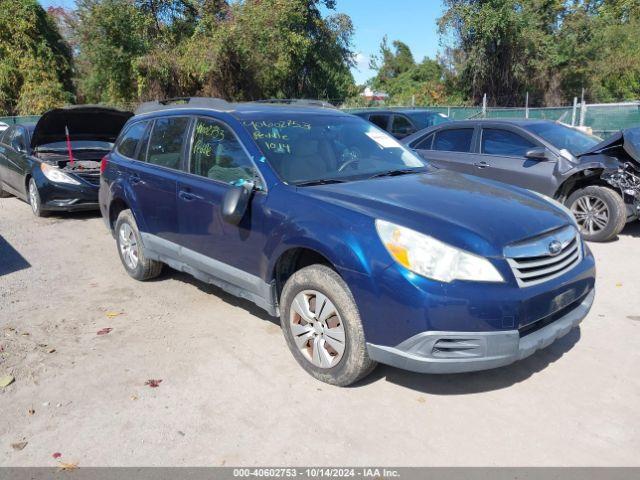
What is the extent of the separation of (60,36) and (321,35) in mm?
18580

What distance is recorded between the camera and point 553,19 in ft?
107

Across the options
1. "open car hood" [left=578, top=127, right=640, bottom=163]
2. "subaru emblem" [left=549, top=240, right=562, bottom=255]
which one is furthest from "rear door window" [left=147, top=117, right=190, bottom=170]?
"open car hood" [left=578, top=127, right=640, bottom=163]

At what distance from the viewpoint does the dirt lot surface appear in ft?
9.50

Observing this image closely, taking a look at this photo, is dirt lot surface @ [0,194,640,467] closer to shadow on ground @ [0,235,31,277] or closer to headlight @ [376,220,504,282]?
headlight @ [376,220,504,282]

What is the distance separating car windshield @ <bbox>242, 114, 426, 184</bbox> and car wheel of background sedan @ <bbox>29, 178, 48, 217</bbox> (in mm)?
6003

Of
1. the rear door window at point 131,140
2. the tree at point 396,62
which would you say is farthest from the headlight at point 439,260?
the tree at point 396,62

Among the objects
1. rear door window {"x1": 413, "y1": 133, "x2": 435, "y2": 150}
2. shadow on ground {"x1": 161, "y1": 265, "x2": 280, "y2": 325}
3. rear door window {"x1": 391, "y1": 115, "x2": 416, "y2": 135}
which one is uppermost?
rear door window {"x1": 391, "y1": 115, "x2": 416, "y2": 135}

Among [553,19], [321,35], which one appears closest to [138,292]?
[321,35]

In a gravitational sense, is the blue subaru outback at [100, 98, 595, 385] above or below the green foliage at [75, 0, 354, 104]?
below

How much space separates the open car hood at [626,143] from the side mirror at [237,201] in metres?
5.15

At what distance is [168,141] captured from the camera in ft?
16.2

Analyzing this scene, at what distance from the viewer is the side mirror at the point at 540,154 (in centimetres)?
700

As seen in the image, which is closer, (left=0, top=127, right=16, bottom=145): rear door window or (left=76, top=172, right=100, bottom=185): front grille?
(left=76, top=172, right=100, bottom=185): front grille

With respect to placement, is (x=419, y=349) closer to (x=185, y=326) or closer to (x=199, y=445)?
(x=199, y=445)
